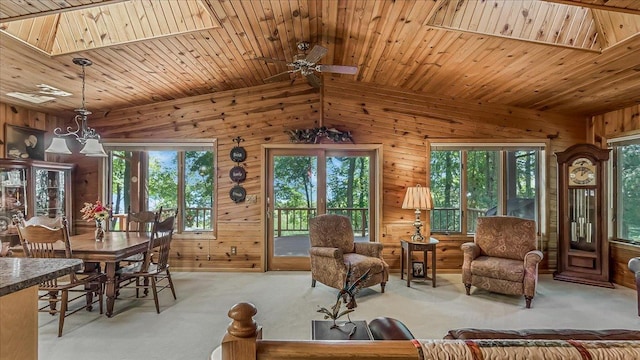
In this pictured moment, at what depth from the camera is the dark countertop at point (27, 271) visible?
3.66 feet

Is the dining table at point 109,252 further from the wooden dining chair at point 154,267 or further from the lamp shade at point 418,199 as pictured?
the lamp shade at point 418,199

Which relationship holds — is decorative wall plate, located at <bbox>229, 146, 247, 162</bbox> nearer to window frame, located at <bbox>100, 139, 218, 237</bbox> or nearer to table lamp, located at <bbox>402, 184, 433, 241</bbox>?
window frame, located at <bbox>100, 139, 218, 237</bbox>

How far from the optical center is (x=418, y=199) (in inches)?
187

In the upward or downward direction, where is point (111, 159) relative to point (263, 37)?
downward

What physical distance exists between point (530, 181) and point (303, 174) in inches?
145

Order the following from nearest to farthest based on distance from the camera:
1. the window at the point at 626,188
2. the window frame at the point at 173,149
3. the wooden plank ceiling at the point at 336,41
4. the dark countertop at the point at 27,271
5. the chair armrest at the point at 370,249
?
the dark countertop at the point at 27,271, the wooden plank ceiling at the point at 336,41, the chair armrest at the point at 370,249, the window at the point at 626,188, the window frame at the point at 173,149

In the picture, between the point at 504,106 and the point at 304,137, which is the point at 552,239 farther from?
the point at 304,137

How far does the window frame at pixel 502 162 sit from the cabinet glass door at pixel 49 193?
557 cm

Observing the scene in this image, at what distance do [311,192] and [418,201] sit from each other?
5.65 feet

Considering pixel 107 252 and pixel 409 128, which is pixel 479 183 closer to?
pixel 409 128

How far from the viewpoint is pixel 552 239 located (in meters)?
5.12

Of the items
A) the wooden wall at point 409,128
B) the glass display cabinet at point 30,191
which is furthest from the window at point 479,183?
the glass display cabinet at point 30,191

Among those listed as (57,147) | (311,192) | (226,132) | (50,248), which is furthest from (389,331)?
(226,132)

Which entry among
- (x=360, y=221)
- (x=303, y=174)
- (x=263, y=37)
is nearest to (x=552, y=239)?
(x=360, y=221)
